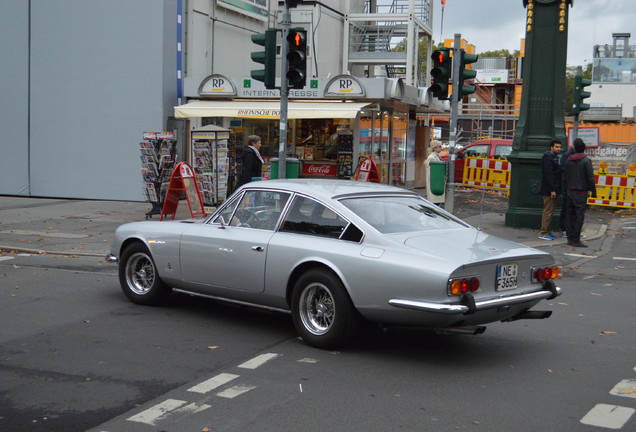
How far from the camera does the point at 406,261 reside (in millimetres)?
6031

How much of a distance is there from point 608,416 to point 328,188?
3.20 metres

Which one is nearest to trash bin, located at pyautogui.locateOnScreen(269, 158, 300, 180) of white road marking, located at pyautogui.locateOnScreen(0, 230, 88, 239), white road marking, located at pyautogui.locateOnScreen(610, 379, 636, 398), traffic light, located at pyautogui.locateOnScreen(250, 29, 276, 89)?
traffic light, located at pyautogui.locateOnScreen(250, 29, 276, 89)

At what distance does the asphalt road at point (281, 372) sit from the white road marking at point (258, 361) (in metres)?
0.03

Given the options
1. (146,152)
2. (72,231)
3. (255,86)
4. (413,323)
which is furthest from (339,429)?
(255,86)

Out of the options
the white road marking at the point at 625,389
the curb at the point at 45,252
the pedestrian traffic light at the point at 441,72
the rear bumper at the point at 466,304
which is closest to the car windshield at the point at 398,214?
the rear bumper at the point at 466,304

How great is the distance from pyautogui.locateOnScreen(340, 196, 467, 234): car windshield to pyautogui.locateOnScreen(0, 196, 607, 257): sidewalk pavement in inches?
246

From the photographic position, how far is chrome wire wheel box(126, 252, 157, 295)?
27.1 ft

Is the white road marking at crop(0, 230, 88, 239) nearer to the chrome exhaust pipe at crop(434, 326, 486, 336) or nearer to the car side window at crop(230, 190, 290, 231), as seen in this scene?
the car side window at crop(230, 190, 290, 231)

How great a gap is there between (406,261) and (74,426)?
267 centimetres

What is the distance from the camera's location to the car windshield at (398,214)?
21.9 ft

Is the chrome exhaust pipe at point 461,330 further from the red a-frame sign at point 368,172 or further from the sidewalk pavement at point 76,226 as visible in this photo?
the red a-frame sign at point 368,172

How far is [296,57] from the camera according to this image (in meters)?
13.0

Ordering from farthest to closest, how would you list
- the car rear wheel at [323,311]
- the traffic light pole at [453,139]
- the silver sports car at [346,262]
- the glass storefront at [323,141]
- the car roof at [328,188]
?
1. the glass storefront at [323,141]
2. the traffic light pole at [453,139]
3. the car roof at [328,188]
4. the car rear wheel at [323,311]
5. the silver sports car at [346,262]

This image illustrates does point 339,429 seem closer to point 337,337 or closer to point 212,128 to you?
point 337,337
